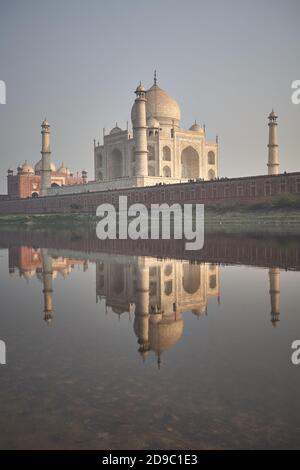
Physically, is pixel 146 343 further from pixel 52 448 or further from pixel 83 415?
pixel 52 448

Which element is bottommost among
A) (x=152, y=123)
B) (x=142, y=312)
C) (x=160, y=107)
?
(x=142, y=312)

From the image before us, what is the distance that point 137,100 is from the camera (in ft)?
136

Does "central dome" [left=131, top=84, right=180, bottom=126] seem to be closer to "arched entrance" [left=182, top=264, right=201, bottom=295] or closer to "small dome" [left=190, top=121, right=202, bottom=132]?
"small dome" [left=190, top=121, right=202, bottom=132]

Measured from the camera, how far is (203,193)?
3694 centimetres

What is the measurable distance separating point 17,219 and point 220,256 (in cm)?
3754

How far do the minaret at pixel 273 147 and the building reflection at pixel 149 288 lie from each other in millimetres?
27984

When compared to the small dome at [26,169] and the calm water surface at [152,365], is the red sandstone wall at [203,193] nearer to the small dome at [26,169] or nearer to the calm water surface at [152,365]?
the small dome at [26,169]

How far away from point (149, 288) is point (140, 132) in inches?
1352

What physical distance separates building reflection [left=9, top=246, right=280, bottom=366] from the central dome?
124 ft

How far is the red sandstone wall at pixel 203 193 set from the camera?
32172 millimetres

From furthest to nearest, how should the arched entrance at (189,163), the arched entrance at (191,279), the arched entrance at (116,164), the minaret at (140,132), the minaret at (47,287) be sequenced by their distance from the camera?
1. the arched entrance at (116,164)
2. the arched entrance at (189,163)
3. the minaret at (140,132)
4. the arched entrance at (191,279)
5. the minaret at (47,287)

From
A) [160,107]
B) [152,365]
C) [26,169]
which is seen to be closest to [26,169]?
[26,169]

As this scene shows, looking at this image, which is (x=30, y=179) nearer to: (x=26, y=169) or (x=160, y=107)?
(x=26, y=169)

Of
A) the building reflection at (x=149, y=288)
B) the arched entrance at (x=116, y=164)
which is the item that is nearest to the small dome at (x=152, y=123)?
the arched entrance at (x=116, y=164)
